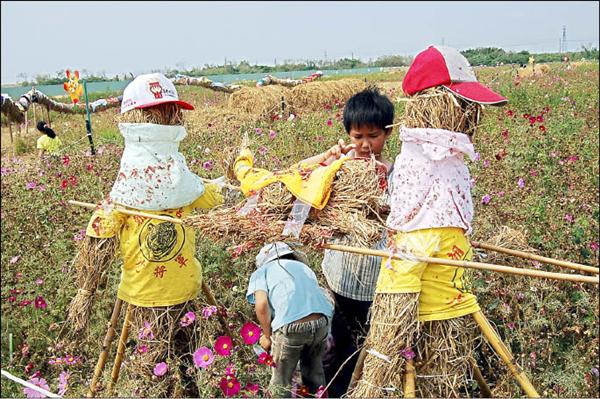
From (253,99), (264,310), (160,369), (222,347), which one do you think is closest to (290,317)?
(264,310)

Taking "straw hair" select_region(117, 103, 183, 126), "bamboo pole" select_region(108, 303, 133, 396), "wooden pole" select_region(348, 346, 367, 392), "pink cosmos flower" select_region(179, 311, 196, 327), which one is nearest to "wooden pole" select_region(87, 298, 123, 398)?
"bamboo pole" select_region(108, 303, 133, 396)

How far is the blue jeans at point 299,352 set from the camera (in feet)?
6.93

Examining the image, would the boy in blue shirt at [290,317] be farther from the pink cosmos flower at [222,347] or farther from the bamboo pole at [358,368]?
the bamboo pole at [358,368]

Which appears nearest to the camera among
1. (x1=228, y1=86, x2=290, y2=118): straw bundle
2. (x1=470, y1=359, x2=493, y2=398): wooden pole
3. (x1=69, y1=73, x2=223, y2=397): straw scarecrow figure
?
(x1=470, y1=359, x2=493, y2=398): wooden pole

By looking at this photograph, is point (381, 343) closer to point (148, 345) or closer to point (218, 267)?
point (148, 345)

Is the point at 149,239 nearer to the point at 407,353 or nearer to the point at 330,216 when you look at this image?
the point at 330,216

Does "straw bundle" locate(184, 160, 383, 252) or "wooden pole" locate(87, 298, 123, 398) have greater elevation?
"straw bundle" locate(184, 160, 383, 252)

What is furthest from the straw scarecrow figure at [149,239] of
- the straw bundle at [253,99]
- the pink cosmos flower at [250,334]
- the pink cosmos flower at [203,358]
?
the straw bundle at [253,99]

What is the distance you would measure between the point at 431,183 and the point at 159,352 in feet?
4.37

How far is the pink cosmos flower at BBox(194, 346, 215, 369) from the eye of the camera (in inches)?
78.6

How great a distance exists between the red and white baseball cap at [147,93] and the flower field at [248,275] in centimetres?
34

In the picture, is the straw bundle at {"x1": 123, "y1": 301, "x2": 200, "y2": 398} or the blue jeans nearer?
the blue jeans

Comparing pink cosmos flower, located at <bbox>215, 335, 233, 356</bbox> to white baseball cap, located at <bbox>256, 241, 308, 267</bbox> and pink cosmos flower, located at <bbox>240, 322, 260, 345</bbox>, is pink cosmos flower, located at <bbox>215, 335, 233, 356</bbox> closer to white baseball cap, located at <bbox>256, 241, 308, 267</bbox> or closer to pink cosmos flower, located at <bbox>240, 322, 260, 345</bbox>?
pink cosmos flower, located at <bbox>240, 322, 260, 345</bbox>

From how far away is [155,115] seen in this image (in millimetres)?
2277
